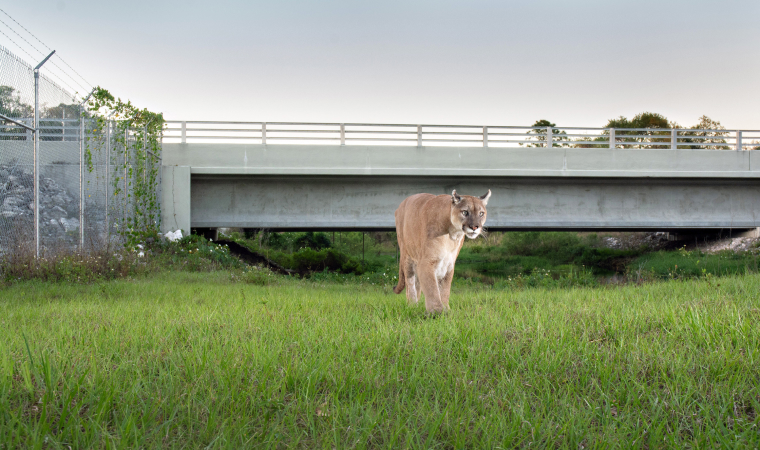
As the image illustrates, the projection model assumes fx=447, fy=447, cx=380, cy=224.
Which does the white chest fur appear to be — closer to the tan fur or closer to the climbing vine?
the tan fur

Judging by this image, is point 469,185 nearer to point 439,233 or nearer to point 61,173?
point 439,233

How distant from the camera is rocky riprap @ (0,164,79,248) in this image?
8.16 meters

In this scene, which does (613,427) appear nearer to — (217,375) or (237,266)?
(217,375)

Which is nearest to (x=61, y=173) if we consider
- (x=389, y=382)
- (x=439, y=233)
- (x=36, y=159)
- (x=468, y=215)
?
(x=36, y=159)

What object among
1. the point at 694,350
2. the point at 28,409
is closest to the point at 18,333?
the point at 28,409

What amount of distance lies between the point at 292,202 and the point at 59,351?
517 inches

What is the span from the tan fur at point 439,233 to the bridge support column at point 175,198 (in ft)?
38.2

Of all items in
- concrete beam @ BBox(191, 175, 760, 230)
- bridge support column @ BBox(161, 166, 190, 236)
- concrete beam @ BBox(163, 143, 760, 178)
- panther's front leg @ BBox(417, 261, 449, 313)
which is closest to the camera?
panther's front leg @ BBox(417, 261, 449, 313)

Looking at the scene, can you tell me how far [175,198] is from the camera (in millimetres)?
15242

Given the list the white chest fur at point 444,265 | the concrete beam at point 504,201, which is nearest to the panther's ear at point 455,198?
the white chest fur at point 444,265

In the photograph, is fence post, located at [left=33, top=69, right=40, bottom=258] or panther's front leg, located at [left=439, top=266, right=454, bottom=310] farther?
fence post, located at [left=33, top=69, right=40, bottom=258]

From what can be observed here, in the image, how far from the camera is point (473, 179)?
53.7 ft

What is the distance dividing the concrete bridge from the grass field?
11.6 meters

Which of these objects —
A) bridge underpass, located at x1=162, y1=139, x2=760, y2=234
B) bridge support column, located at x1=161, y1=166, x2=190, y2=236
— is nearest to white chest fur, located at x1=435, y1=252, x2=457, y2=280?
bridge underpass, located at x1=162, y1=139, x2=760, y2=234
